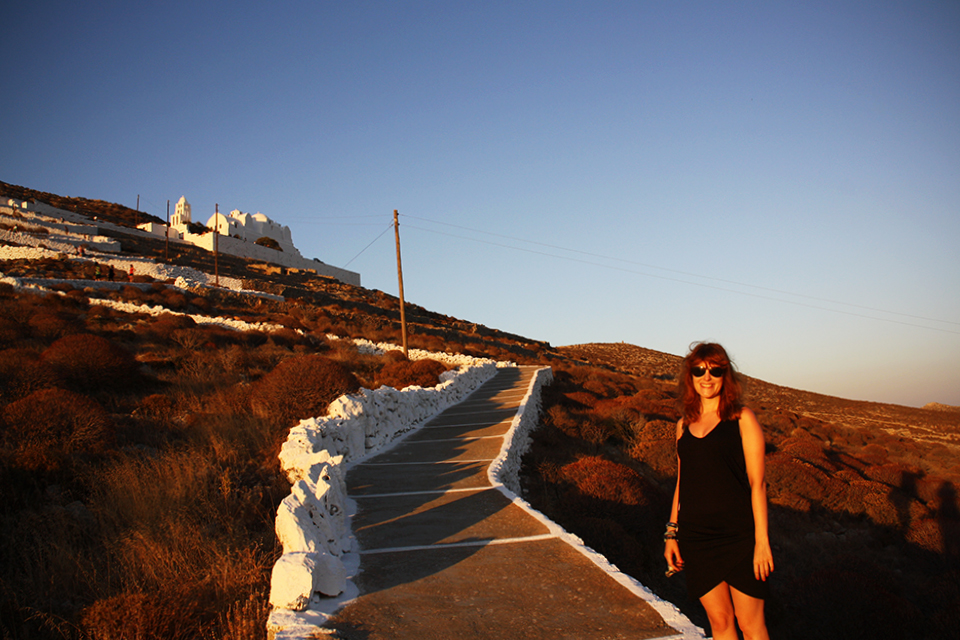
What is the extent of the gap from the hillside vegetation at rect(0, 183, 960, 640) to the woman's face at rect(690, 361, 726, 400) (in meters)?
3.10

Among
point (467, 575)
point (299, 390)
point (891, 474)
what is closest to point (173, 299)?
point (299, 390)

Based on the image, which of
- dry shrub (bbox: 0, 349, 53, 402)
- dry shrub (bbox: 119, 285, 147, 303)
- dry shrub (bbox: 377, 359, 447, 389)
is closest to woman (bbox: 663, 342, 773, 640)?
dry shrub (bbox: 0, 349, 53, 402)

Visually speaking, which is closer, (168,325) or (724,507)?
(724,507)

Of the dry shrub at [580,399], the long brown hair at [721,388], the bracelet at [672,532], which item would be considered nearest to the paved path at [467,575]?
the bracelet at [672,532]

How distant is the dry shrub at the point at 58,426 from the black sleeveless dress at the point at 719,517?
7451 millimetres

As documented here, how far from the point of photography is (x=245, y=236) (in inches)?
3509

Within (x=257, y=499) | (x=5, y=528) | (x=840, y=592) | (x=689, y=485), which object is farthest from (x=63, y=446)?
(x=840, y=592)

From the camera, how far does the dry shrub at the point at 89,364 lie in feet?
40.5

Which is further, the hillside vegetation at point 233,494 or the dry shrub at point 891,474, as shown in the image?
the dry shrub at point 891,474

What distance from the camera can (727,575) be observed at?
121 inches

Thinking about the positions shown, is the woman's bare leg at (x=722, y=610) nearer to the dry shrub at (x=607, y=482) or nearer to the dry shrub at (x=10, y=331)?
the dry shrub at (x=607, y=482)

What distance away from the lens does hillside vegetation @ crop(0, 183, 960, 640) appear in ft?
14.6

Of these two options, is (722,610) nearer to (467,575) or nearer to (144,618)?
(467,575)

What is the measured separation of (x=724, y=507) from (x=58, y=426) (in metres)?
9.00
